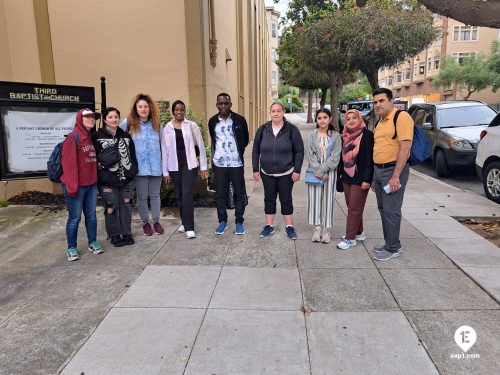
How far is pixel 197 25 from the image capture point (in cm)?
716

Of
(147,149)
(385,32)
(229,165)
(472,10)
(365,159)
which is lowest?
(229,165)

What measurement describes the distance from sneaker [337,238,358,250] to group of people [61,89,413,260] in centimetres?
2

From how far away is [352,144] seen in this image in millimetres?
4633

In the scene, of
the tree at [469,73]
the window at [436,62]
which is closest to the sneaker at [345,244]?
the tree at [469,73]

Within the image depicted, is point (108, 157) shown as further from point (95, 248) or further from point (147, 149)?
point (95, 248)

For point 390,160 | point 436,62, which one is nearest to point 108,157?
point 390,160

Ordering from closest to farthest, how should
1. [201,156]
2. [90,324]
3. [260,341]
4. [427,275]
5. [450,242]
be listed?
[260,341]
[90,324]
[427,275]
[450,242]
[201,156]

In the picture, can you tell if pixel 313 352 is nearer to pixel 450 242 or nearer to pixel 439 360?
pixel 439 360

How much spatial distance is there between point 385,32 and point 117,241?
1193 cm

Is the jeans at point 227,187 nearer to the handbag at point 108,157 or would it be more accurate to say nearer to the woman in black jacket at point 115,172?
the woman in black jacket at point 115,172

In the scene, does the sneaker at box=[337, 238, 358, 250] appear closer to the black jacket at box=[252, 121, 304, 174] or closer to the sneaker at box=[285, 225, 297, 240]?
the sneaker at box=[285, 225, 297, 240]

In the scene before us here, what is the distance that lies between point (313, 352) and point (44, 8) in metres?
7.57

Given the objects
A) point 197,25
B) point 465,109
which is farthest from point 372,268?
point 465,109
